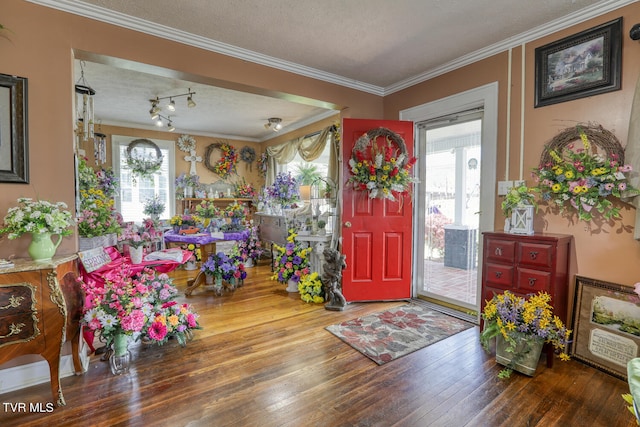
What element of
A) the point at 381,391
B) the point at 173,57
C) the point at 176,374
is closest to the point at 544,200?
the point at 381,391

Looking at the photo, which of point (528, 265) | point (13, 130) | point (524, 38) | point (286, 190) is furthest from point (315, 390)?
point (286, 190)

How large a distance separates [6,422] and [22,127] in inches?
69.8

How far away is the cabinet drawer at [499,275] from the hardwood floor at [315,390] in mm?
552

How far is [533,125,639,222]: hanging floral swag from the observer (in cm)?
209

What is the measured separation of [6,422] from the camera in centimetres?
165

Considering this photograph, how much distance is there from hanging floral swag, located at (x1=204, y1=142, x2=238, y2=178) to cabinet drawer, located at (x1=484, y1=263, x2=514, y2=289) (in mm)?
5468

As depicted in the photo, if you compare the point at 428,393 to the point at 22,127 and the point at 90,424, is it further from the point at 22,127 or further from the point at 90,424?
the point at 22,127

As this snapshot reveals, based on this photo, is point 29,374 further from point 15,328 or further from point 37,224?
point 37,224

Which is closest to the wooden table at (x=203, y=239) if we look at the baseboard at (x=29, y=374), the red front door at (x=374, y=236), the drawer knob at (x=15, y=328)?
the baseboard at (x=29, y=374)

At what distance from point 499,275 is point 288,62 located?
2827mm

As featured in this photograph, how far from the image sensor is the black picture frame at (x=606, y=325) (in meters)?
2.02

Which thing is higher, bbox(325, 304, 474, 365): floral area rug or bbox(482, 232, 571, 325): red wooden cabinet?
bbox(482, 232, 571, 325): red wooden cabinet

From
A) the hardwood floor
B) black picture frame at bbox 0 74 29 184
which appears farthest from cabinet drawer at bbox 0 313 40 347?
black picture frame at bbox 0 74 29 184

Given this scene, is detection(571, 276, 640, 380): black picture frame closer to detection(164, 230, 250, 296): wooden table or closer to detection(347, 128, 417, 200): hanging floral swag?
detection(347, 128, 417, 200): hanging floral swag
